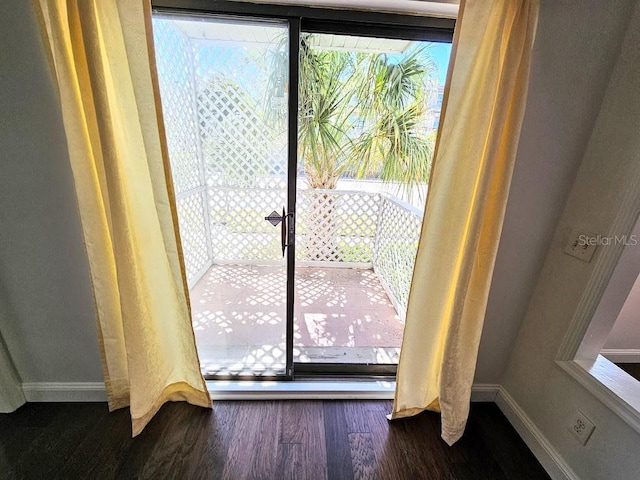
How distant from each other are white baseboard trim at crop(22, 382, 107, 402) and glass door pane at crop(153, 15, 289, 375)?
0.52m

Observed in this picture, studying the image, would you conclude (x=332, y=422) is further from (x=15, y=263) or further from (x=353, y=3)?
(x=353, y=3)

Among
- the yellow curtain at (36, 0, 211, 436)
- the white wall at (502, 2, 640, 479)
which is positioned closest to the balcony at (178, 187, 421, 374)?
the yellow curtain at (36, 0, 211, 436)

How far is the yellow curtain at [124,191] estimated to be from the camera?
33.3 inches

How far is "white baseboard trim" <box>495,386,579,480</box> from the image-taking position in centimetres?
108

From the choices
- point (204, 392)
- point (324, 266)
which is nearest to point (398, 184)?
point (324, 266)

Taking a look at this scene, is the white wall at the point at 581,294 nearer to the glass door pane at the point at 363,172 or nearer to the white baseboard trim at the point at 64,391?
the glass door pane at the point at 363,172

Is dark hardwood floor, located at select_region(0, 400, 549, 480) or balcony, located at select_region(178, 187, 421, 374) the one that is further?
balcony, located at select_region(178, 187, 421, 374)

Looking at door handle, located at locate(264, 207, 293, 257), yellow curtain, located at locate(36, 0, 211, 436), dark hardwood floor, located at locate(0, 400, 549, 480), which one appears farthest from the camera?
door handle, located at locate(264, 207, 293, 257)

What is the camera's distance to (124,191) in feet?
3.16

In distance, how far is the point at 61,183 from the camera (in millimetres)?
1057

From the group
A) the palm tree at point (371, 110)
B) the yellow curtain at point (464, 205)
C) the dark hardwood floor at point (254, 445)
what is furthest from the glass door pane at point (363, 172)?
the yellow curtain at point (464, 205)

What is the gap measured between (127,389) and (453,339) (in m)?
1.58

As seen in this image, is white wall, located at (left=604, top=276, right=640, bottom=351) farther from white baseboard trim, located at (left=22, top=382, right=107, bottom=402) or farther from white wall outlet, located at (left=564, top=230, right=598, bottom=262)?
white baseboard trim, located at (left=22, top=382, right=107, bottom=402)

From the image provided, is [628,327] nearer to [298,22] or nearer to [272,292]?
[272,292]
